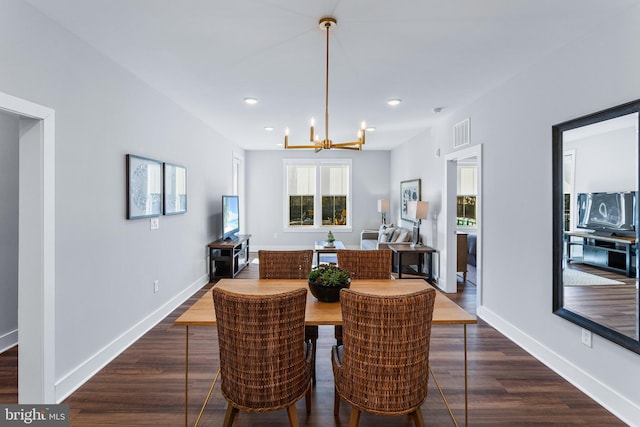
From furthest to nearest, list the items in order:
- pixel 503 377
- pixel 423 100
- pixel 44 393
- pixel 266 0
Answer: pixel 423 100 → pixel 503 377 → pixel 44 393 → pixel 266 0

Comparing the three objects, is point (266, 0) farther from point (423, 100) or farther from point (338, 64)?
point (423, 100)

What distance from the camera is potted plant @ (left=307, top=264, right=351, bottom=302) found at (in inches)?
83.3

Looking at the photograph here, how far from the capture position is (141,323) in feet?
11.2

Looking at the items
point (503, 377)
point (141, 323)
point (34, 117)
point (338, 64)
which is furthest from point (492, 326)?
point (34, 117)

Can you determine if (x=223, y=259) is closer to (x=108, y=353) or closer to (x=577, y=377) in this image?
(x=108, y=353)

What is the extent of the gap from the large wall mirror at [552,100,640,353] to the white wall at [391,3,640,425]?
0.11 metres

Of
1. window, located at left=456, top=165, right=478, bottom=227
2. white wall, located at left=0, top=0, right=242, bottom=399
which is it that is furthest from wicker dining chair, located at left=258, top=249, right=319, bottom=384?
window, located at left=456, top=165, right=478, bottom=227

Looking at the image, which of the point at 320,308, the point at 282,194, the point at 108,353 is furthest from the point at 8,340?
the point at 282,194

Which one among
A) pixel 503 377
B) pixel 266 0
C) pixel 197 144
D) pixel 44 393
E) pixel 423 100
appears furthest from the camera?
pixel 197 144

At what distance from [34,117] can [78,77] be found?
562 mm

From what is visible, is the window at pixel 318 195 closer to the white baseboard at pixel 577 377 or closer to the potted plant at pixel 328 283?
the white baseboard at pixel 577 377

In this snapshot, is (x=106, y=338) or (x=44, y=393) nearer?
(x=44, y=393)

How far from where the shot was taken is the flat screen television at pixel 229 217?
5.74 m

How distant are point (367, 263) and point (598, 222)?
1.66m
